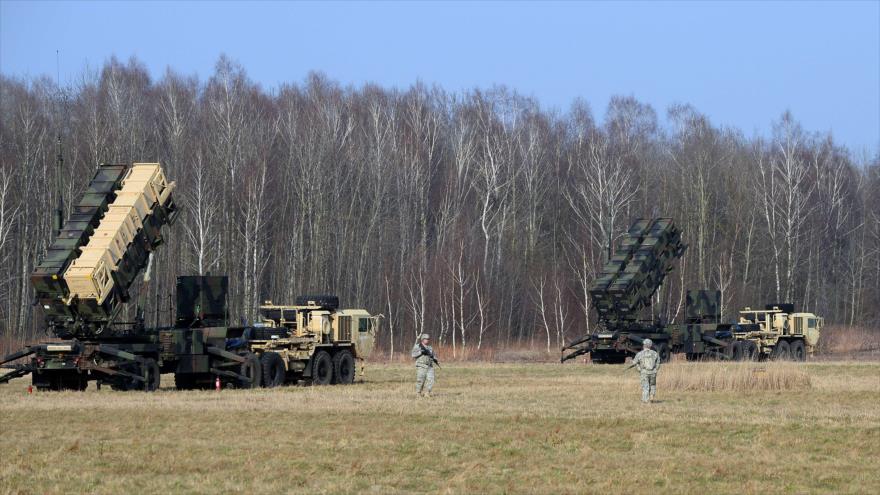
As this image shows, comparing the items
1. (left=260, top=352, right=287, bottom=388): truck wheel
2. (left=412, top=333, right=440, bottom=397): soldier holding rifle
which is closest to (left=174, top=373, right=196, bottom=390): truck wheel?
(left=260, top=352, right=287, bottom=388): truck wheel

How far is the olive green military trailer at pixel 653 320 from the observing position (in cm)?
5103

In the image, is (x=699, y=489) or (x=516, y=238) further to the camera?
(x=516, y=238)

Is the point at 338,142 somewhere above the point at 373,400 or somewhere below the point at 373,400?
above

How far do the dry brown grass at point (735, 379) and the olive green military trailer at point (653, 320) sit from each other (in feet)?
49.3

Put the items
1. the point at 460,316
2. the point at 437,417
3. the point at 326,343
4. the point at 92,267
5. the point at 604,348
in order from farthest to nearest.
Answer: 1. the point at 460,316
2. the point at 604,348
3. the point at 326,343
4. the point at 92,267
5. the point at 437,417

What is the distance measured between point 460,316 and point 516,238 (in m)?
11.4

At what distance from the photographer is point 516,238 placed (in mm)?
77875

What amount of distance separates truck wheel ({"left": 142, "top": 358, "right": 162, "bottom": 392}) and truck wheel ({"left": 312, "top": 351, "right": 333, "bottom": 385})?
5086 millimetres

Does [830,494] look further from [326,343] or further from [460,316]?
[460,316]

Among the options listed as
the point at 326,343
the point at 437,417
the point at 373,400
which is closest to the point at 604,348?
the point at 326,343

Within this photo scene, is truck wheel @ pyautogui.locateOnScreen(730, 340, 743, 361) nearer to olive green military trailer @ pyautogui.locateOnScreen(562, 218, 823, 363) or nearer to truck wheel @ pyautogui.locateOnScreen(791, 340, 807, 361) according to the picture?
olive green military trailer @ pyautogui.locateOnScreen(562, 218, 823, 363)

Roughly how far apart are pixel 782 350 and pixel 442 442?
3813 centimetres

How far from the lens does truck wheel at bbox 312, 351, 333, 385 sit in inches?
1491

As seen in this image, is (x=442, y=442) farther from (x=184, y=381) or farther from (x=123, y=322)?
(x=184, y=381)
